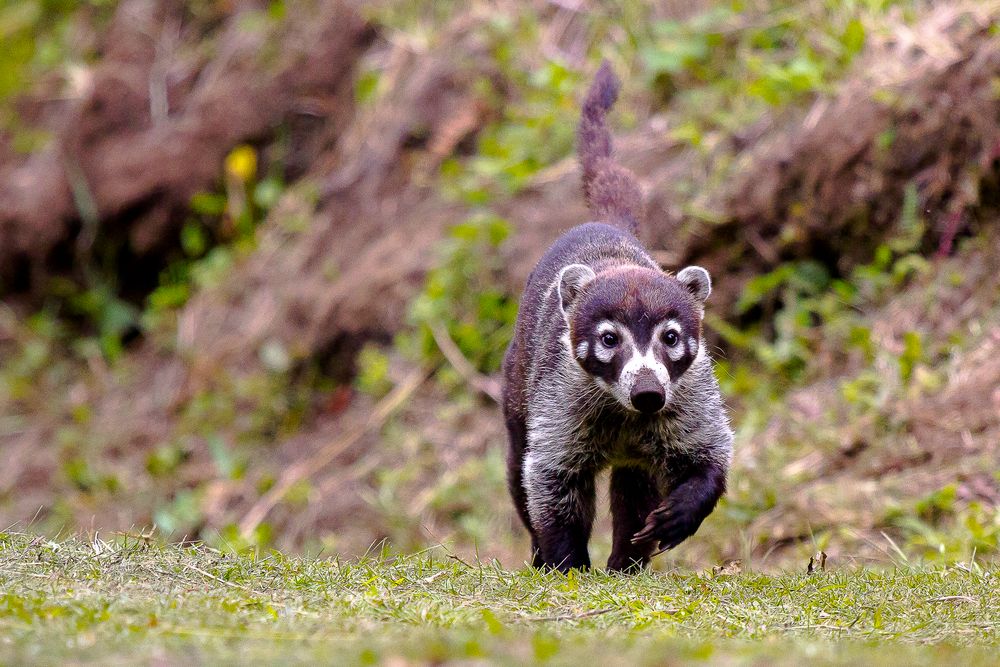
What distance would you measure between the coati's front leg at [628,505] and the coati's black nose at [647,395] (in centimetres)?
99

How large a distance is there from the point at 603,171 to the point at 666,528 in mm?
2376

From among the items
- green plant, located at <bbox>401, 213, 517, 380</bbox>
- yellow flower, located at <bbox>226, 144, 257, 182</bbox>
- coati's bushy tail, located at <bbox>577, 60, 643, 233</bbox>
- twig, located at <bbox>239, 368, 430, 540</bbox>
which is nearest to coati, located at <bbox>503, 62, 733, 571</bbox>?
coati's bushy tail, located at <bbox>577, 60, 643, 233</bbox>

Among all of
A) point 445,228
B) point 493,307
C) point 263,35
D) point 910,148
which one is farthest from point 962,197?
point 263,35

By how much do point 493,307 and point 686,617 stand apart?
20.4ft

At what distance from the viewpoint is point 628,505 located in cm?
627

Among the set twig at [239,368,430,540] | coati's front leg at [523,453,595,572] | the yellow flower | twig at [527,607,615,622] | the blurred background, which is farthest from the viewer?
the yellow flower

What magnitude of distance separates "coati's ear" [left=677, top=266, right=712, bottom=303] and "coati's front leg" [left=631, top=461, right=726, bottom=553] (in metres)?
0.82

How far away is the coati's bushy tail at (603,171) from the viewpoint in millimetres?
7000

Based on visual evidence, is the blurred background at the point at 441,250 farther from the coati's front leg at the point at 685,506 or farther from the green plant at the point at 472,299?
the coati's front leg at the point at 685,506

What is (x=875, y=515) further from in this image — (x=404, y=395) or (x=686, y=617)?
(x=404, y=395)

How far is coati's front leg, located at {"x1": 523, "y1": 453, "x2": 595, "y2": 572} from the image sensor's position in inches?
229

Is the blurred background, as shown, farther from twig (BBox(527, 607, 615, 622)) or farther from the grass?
twig (BBox(527, 607, 615, 622))

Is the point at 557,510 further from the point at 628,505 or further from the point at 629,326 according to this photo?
the point at 629,326

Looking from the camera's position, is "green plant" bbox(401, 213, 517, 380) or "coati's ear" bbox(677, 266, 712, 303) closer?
"coati's ear" bbox(677, 266, 712, 303)
